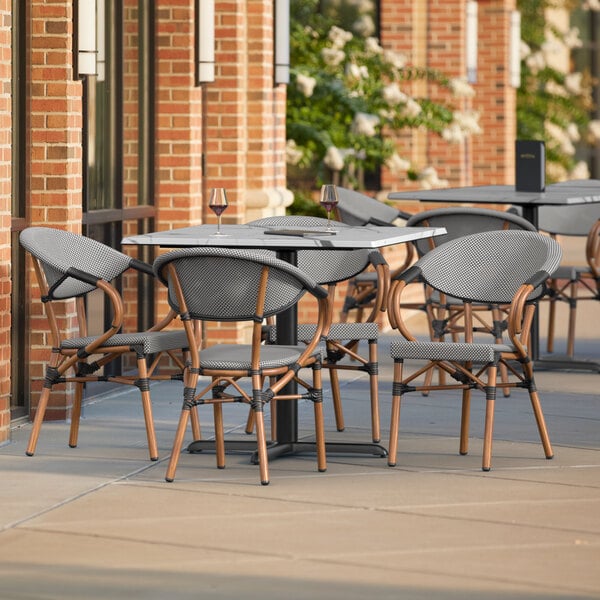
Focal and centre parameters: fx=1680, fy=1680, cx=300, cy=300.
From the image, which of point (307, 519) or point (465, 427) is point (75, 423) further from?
point (307, 519)

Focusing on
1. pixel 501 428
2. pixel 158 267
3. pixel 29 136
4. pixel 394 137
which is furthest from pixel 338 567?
pixel 394 137

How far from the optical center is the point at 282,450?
23.2 feet

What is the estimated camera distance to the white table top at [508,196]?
9.67m

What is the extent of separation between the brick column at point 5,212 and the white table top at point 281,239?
0.68 metres

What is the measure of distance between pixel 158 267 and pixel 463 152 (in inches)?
420

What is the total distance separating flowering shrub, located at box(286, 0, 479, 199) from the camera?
13531 mm

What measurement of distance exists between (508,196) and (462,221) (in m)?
0.95

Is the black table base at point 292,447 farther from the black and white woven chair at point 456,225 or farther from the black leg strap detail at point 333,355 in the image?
the black and white woven chair at point 456,225

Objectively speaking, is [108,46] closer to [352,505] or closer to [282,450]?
[282,450]

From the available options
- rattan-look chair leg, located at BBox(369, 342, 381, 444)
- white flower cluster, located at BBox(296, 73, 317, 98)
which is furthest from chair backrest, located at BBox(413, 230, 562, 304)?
white flower cluster, located at BBox(296, 73, 317, 98)

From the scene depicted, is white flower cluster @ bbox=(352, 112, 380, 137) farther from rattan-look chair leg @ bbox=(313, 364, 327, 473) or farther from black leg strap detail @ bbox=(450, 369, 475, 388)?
rattan-look chair leg @ bbox=(313, 364, 327, 473)

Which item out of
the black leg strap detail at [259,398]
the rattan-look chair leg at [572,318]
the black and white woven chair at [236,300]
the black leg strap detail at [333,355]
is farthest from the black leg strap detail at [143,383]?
the rattan-look chair leg at [572,318]

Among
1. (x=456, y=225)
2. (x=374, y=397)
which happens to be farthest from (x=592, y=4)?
(x=374, y=397)

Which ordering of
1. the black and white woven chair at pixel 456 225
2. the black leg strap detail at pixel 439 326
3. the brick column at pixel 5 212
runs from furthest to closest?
the black and white woven chair at pixel 456 225, the black leg strap detail at pixel 439 326, the brick column at pixel 5 212
